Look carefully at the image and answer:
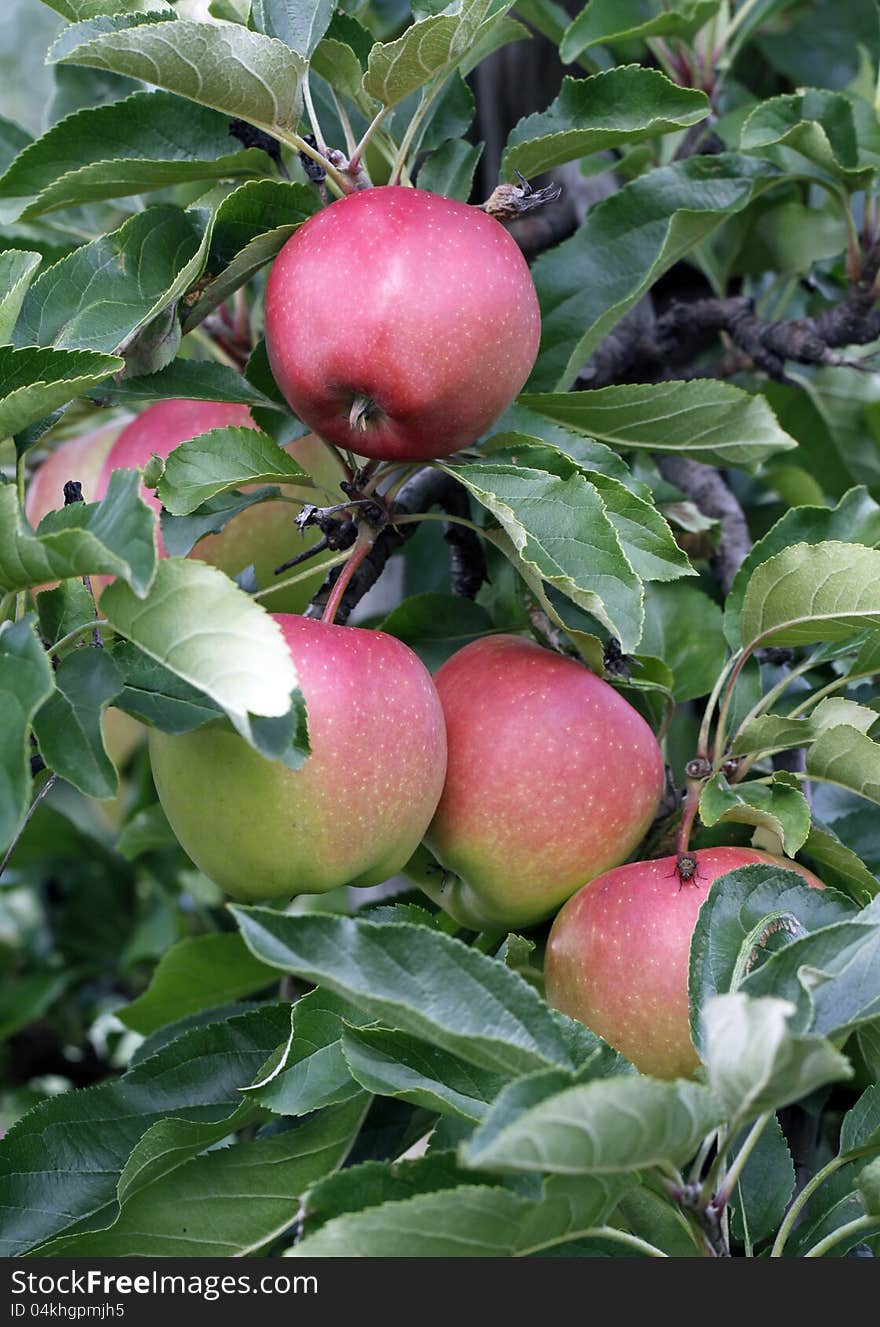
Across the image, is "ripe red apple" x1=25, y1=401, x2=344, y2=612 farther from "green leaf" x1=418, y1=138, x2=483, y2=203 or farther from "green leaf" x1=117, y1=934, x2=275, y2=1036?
"green leaf" x1=117, y1=934, x2=275, y2=1036

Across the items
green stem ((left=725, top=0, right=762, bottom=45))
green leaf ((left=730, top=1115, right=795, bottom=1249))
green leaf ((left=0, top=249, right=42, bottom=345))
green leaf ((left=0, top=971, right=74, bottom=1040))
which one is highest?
green stem ((left=725, top=0, right=762, bottom=45))

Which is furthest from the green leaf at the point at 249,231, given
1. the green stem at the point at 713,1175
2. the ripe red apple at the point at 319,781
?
the green stem at the point at 713,1175

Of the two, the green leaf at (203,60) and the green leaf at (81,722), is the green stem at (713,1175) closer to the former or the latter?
the green leaf at (81,722)

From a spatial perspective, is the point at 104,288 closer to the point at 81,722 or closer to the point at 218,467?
the point at 218,467

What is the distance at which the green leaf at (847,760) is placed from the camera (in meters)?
0.80

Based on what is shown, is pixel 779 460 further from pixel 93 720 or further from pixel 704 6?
pixel 93 720

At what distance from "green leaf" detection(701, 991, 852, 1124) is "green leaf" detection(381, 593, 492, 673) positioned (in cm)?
50

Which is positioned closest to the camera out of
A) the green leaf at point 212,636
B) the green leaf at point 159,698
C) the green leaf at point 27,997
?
the green leaf at point 212,636

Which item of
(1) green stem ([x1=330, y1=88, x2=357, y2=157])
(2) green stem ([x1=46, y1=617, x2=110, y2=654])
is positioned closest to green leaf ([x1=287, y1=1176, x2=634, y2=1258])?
(2) green stem ([x1=46, y1=617, x2=110, y2=654])

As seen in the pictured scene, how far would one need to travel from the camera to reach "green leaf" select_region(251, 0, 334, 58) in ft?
2.67

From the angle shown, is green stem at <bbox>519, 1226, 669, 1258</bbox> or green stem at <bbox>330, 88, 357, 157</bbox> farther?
green stem at <bbox>330, 88, 357, 157</bbox>

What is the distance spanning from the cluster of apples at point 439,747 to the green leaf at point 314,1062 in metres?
0.07

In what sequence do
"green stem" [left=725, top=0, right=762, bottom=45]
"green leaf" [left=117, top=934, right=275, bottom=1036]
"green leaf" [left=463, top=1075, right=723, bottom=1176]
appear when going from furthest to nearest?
"green stem" [left=725, top=0, right=762, bottom=45]
"green leaf" [left=117, top=934, right=275, bottom=1036]
"green leaf" [left=463, top=1075, right=723, bottom=1176]

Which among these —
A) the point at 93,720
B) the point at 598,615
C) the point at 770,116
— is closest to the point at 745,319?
the point at 770,116
